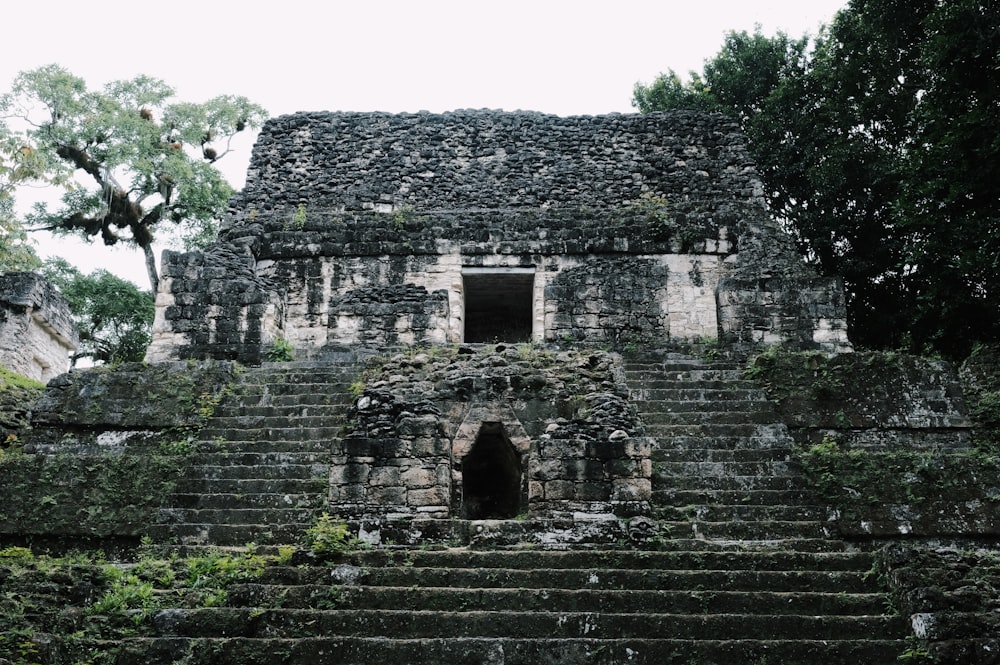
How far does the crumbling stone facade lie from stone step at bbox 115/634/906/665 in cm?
614

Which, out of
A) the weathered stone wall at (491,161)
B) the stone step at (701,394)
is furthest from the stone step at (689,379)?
the weathered stone wall at (491,161)

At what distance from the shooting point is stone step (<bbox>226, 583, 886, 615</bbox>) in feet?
20.1

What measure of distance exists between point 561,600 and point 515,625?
43 cm

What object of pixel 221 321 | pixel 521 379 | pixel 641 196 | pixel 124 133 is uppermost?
pixel 124 133

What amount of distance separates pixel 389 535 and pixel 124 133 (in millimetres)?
18154

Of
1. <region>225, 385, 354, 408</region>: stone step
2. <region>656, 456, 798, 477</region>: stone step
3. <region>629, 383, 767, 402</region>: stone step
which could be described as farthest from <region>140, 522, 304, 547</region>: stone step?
<region>629, 383, 767, 402</region>: stone step

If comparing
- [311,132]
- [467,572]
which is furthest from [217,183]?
[467,572]

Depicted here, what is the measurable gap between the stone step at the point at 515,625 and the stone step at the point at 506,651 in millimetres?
145

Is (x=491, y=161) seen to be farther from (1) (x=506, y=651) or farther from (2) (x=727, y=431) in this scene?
(1) (x=506, y=651)

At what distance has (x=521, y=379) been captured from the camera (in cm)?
819

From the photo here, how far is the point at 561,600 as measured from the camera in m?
6.18

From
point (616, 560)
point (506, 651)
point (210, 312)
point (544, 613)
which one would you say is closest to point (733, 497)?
point (616, 560)

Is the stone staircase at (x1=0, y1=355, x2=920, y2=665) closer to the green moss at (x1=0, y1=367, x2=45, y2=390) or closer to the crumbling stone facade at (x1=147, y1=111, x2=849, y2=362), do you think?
the crumbling stone facade at (x1=147, y1=111, x2=849, y2=362)

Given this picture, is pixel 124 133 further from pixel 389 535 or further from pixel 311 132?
pixel 389 535
